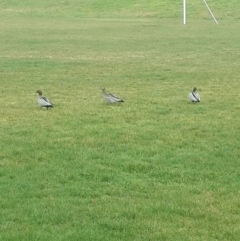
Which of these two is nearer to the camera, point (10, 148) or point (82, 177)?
point (82, 177)

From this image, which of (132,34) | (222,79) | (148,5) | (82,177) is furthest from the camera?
(148,5)

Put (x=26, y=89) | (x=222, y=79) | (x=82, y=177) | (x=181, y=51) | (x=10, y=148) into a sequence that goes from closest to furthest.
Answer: (x=82, y=177) < (x=10, y=148) < (x=26, y=89) < (x=222, y=79) < (x=181, y=51)

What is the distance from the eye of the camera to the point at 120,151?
1073cm

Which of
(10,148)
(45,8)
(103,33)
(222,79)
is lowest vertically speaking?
(45,8)

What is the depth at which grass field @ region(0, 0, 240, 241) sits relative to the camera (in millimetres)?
7570

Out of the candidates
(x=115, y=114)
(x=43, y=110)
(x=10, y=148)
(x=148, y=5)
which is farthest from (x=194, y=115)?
(x=148, y=5)

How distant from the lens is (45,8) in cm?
6950

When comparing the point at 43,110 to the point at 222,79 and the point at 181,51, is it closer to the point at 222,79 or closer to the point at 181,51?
the point at 222,79

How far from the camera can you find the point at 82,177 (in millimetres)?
9297

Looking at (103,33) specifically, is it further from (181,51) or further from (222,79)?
(222,79)

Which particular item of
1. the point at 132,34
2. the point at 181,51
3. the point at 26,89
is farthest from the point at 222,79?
the point at 132,34

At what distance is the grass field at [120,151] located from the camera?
7.57 metres

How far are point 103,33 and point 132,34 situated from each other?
6.07ft

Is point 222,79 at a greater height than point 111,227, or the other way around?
point 111,227
